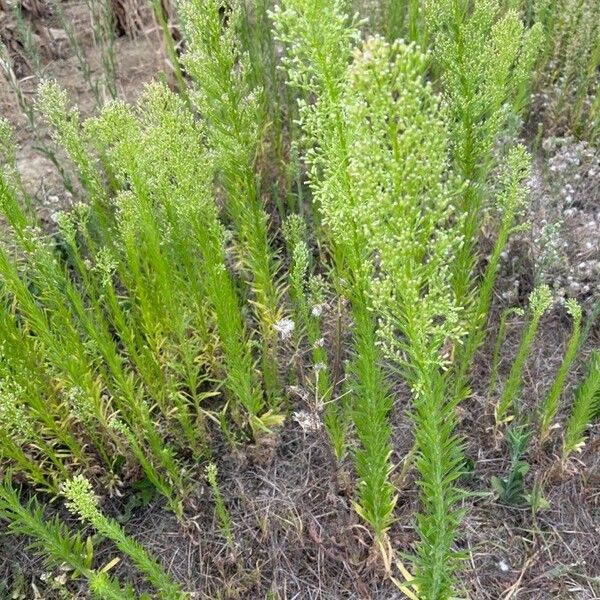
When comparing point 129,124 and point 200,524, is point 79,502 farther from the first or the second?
point 129,124

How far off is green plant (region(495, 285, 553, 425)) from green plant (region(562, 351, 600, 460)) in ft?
0.75

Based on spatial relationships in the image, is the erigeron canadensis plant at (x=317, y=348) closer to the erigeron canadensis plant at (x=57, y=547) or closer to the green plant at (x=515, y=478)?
the green plant at (x=515, y=478)

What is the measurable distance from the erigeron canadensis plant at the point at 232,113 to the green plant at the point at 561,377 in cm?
108

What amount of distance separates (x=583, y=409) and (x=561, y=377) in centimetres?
14

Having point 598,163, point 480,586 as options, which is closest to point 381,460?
point 480,586

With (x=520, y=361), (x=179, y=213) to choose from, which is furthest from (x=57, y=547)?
(x=520, y=361)

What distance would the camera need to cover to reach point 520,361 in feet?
7.86

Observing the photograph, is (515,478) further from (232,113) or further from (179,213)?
(232,113)

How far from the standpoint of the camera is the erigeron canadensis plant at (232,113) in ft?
6.66

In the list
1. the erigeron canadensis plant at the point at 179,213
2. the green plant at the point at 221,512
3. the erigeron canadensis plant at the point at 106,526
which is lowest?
the green plant at the point at 221,512

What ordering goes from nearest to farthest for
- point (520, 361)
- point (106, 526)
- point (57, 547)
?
1. point (106, 526)
2. point (57, 547)
3. point (520, 361)

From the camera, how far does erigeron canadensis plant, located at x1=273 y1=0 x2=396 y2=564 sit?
4.34 ft

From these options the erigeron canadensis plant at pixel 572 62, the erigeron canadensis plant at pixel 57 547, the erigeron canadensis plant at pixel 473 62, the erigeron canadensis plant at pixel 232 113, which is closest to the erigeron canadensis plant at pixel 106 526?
the erigeron canadensis plant at pixel 57 547

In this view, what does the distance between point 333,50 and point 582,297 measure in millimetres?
2290
